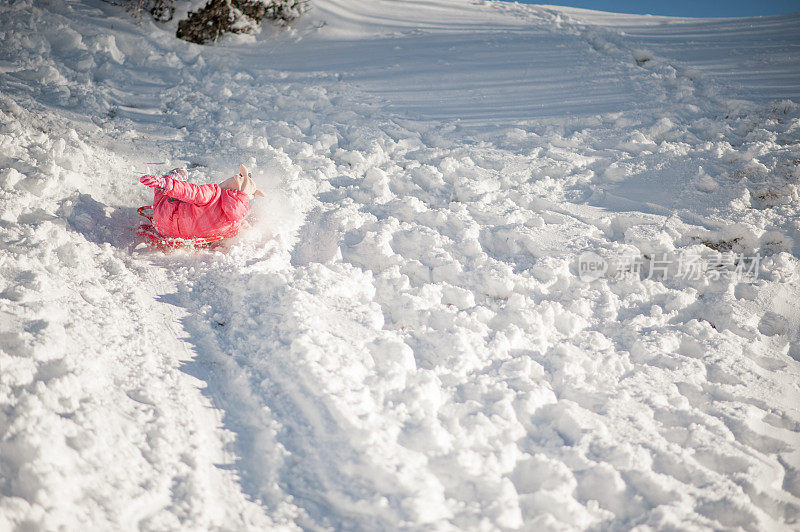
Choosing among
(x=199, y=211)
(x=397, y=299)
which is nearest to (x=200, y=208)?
(x=199, y=211)

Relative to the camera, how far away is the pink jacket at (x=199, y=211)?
2.56m

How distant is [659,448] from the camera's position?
1922mm

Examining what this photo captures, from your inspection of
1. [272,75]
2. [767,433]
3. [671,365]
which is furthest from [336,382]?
[272,75]

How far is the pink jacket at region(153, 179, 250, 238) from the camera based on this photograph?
101 inches

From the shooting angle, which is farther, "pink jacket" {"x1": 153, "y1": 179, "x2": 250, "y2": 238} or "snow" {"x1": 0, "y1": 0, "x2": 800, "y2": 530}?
"pink jacket" {"x1": 153, "y1": 179, "x2": 250, "y2": 238}

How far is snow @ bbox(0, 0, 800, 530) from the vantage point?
1682 mm

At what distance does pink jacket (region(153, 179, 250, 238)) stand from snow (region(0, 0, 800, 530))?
0.14 m

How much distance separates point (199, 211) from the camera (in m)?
2.60

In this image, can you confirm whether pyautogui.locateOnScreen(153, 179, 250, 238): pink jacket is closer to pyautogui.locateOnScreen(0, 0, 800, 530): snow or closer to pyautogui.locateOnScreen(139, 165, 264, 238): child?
pyautogui.locateOnScreen(139, 165, 264, 238): child

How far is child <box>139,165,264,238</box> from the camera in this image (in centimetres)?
255

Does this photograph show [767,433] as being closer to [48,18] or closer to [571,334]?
[571,334]

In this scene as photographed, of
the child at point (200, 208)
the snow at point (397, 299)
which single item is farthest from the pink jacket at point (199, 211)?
the snow at point (397, 299)

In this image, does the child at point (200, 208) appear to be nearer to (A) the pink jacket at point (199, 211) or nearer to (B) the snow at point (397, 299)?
(A) the pink jacket at point (199, 211)

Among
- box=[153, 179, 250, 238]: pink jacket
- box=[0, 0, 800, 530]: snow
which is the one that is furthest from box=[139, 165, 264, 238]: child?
box=[0, 0, 800, 530]: snow
